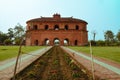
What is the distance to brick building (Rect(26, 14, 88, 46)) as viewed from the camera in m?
75.8

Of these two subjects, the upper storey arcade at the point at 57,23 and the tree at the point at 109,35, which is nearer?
the upper storey arcade at the point at 57,23

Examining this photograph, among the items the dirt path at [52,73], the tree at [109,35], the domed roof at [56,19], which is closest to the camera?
the dirt path at [52,73]

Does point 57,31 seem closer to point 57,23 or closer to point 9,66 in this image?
point 57,23

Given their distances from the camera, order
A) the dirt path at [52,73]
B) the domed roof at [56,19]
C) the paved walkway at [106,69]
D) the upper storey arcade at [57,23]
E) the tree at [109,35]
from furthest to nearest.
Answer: the tree at [109,35] < the domed roof at [56,19] < the upper storey arcade at [57,23] < the dirt path at [52,73] < the paved walkway at [106,69]

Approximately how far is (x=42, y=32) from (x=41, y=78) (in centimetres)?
6693

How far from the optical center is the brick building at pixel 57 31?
75.8m

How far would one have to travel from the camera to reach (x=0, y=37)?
98.6 meters

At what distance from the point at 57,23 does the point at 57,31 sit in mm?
3635

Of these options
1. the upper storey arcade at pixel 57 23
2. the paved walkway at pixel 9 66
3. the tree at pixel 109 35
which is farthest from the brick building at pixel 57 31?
the paved walkway at pixel 9 66

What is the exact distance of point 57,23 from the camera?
79.4 meters

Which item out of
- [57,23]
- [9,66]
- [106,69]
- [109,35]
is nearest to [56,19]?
[57,23]

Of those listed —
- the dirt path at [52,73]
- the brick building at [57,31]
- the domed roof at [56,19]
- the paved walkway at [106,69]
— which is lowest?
the dirt path at [52,73]

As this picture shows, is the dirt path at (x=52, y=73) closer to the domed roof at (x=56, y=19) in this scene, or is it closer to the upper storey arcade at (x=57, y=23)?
the upper storey arcade at (x=57, y=23)

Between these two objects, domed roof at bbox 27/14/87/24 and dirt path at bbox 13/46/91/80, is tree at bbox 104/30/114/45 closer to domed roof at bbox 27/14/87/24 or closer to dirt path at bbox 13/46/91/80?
domed roof at bbox 27/14/87/24
